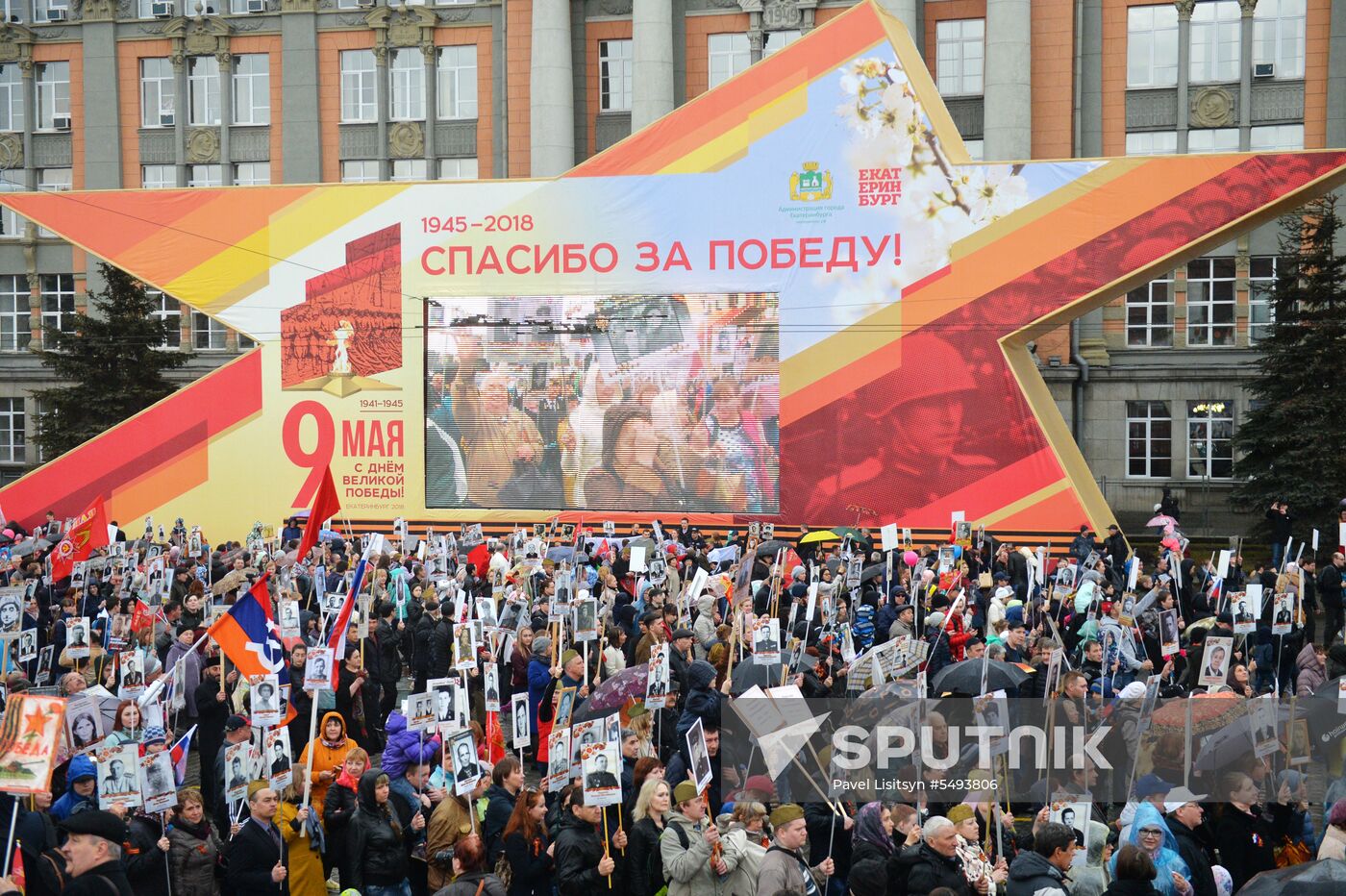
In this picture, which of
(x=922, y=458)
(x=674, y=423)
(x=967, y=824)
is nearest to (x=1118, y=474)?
(x=922, y=458)

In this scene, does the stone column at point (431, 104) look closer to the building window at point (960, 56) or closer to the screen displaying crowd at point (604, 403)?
the screen displaying crowd at point (604, 403)

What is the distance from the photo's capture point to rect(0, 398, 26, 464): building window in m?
50.1

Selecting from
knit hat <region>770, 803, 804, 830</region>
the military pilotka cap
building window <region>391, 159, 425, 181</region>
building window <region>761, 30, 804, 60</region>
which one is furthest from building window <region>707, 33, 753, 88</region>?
the military pilotka cap

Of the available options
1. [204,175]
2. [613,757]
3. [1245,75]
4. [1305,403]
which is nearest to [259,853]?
[613,757]

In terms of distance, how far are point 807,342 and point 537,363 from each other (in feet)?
20.2

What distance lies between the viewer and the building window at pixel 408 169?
157ft

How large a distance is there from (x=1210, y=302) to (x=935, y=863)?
37.6m

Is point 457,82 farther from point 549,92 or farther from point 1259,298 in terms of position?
point 1259,298

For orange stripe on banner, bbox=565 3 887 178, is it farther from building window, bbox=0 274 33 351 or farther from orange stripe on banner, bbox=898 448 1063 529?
building window, bbox=0 274 33 351

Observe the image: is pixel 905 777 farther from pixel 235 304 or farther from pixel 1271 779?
pixel 235 304

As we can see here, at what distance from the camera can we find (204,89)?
4925 cm

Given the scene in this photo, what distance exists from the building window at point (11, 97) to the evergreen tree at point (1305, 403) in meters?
40.8

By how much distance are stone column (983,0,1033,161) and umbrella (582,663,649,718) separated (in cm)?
3229

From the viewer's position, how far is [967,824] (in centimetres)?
919
